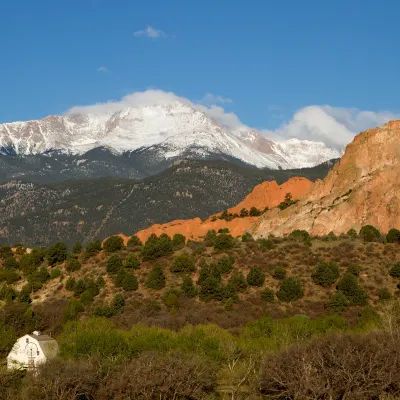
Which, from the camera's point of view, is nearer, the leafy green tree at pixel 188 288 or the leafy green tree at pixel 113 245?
the leafy green tree at pixel 188 288

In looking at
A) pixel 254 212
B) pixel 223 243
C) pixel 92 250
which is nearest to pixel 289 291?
pixel 223 243

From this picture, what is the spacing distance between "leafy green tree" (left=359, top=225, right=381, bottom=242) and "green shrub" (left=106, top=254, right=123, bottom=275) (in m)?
35.7

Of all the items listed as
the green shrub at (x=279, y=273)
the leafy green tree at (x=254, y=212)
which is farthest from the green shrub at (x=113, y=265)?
the leafy green tree at (x=254, y=212)

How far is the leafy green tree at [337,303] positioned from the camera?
8031cm

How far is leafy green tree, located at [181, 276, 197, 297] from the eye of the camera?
87.6m

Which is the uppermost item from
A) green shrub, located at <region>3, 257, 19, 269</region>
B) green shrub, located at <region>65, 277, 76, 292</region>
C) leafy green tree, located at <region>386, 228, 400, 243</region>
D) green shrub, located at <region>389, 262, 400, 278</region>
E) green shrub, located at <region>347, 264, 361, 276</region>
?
green shrub, located at <region>3, 257, 19, 269</region>

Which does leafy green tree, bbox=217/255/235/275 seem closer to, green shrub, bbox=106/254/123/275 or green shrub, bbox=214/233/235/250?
green shrub, bbox=214/233/235/250

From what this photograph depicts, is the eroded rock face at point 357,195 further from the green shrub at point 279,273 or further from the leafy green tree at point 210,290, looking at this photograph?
the leafy green tree at point 210,290

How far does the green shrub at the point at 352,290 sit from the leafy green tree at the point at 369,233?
Result: 1755cm

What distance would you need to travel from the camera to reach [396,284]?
Result: 86562 millimetres

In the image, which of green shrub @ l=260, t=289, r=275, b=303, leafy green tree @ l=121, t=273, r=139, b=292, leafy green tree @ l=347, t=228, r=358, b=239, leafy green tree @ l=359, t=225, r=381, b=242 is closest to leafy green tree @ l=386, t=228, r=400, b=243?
leafy green tree @ l=359, t=225, r=381, b=242

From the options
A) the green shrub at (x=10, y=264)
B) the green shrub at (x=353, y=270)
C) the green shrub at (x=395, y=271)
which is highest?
the green shrub at (x=10, y=264)

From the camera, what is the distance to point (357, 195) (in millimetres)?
116062

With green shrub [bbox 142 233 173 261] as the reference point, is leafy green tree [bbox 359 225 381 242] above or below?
below
